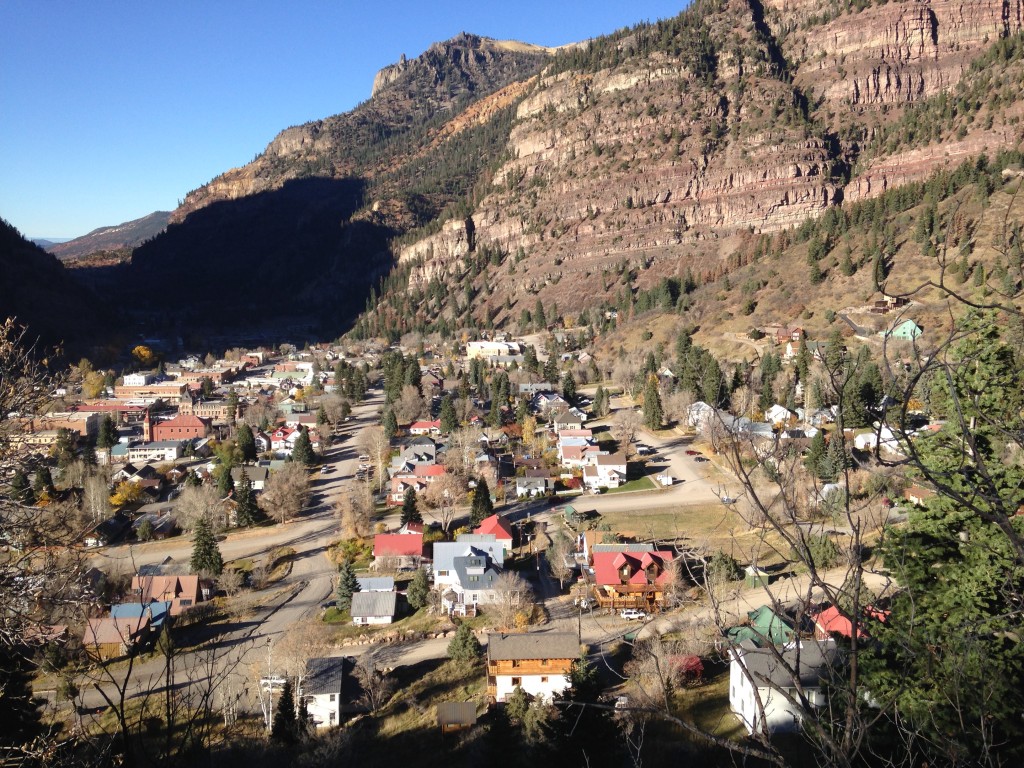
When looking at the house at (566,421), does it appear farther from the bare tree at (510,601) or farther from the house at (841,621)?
the house at (841,621)

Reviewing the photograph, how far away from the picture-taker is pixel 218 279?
11688cm

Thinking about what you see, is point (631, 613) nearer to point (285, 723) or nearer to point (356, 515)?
point (285, 723)

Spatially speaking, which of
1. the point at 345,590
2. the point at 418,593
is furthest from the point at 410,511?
the point at 345,590

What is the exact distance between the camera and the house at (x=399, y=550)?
23031mm

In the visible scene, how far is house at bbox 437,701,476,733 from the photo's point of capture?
13578 millimetres

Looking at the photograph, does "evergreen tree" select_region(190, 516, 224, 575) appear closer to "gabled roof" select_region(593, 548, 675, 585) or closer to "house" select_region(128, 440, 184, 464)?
"gabled roof" select_region(593, 548, 675, 585)

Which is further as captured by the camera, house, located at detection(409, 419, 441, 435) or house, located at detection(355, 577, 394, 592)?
house, located at detection(409, 419, 441, 435)

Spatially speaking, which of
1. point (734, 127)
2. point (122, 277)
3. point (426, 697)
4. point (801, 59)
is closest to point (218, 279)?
point (122, 277)

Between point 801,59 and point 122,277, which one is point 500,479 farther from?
point 122,277

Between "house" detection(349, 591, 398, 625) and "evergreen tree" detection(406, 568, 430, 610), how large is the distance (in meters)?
0.75

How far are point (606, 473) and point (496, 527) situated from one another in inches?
305

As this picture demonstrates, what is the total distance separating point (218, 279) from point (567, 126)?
66.9m

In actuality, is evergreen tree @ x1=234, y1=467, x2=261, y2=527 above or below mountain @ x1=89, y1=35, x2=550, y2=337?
below

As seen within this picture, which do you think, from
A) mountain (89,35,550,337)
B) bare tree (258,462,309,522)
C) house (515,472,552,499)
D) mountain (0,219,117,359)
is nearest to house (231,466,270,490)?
bare tree (258,462,309,522)
